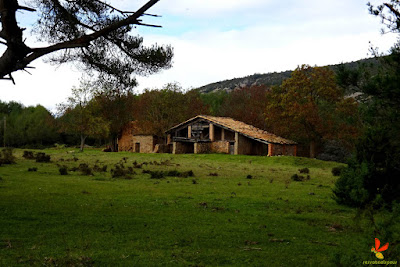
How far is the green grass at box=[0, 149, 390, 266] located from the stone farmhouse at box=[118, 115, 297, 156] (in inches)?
1147

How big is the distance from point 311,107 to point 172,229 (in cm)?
3475

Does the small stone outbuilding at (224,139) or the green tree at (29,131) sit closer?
the small stone outbuilding at (224,139)

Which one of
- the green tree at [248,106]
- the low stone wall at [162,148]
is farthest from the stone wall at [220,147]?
the green tree at [248,106]

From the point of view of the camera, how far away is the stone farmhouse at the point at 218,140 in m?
41.5

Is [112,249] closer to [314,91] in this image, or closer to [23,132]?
[314,91]

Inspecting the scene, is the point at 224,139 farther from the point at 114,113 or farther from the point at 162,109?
the point at 114,113

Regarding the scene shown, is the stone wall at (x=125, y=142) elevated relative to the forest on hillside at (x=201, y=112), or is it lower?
lower

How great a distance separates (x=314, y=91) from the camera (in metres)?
42.8

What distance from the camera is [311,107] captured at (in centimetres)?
3938

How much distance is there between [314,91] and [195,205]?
36.1m

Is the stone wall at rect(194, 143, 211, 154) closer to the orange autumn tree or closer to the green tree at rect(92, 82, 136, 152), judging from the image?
the orange autumn tree

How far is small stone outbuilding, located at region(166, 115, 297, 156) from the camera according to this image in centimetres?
4134

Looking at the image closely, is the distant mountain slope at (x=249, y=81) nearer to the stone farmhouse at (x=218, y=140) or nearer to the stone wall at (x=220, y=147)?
the stone farmhouse at (x=218, y=140)

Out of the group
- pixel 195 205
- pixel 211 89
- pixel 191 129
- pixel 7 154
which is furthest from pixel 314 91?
pixel 211 89
